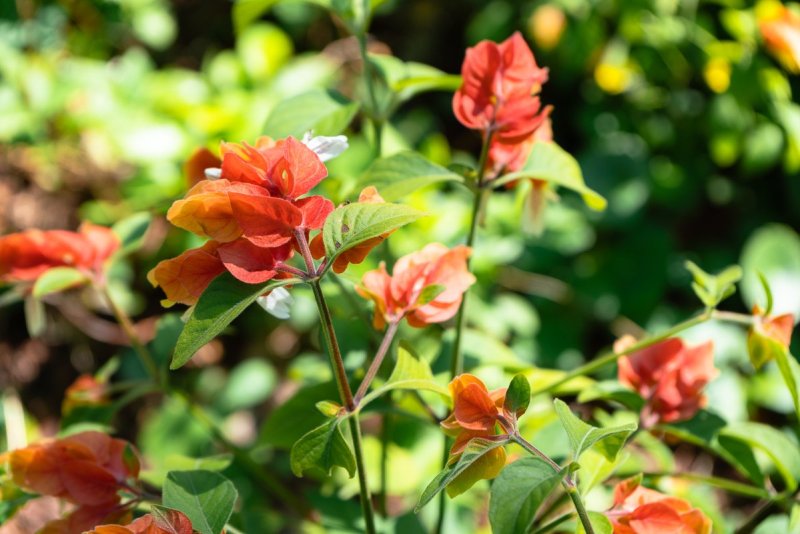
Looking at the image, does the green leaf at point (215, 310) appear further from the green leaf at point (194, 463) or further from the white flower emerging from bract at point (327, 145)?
the green leaf at point (194, 463)

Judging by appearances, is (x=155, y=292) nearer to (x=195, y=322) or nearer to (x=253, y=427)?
(x=253, y=427)

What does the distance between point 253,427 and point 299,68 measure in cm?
82

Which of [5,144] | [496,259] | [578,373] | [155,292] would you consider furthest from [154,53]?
[578,373]

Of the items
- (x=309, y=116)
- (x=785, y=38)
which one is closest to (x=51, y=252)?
(x=309, y=116)

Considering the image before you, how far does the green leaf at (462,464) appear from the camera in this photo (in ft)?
1.69

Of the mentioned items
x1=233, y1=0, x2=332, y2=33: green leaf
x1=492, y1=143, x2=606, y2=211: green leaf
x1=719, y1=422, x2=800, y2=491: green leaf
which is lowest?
x1=719, y1=422, x2=800, y2=491: green leaf

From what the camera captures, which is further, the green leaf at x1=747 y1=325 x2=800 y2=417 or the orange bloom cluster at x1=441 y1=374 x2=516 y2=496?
the green leaf at x1=747 y1=325 x2=800 y2=417

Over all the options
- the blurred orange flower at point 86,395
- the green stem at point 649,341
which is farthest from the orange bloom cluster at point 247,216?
the blurred orange flower at point 86,395

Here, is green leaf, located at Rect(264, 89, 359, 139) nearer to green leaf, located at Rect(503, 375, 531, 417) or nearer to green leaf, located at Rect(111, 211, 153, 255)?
green leaf, located at Rect(111, 211, 153, 255)

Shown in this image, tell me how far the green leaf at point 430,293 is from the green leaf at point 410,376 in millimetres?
42

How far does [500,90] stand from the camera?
70 centimetres

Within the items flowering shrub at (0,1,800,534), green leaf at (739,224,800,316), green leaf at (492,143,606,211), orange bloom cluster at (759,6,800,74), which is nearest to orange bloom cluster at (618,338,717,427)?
flowering shrub at (0,1,800,534)

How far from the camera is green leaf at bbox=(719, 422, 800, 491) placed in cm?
76

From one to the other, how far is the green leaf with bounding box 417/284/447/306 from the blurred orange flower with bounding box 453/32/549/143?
156mm
